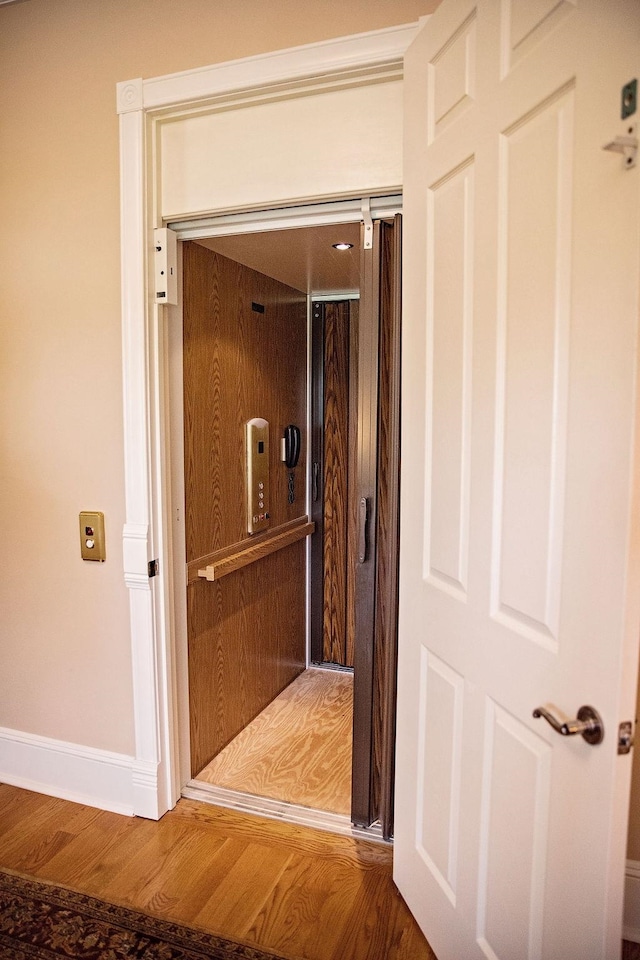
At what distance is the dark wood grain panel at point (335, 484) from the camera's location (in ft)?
11.9

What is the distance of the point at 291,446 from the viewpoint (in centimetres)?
342

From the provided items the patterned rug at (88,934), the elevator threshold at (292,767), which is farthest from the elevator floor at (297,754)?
the patterned rug at (88,934)

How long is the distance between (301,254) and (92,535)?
1.47 meters

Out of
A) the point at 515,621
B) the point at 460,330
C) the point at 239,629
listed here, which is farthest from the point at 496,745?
the point at 239,629

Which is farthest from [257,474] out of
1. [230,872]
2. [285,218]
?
[230,872]

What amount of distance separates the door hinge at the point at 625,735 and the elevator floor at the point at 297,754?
153cm

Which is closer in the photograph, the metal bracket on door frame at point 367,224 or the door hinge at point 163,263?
the metal bracket on door frame at point 367,224

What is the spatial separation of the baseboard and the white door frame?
7 centimetres

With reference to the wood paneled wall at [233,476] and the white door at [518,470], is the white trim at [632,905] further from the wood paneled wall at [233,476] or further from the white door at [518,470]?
the wood paneled wall at [233,476]

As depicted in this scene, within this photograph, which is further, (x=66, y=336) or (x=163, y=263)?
(x=66, y=336)

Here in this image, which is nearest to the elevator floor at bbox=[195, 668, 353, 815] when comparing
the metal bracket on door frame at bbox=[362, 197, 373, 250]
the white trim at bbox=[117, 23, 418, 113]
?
the metal bracket on door frame at bbox=[362, 197, 373, 250]

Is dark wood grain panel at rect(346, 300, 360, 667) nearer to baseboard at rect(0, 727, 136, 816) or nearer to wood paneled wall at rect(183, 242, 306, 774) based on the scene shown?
wood paneled wall at rect(183, 242, 306, 774)

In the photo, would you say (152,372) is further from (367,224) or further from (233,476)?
(367,224)

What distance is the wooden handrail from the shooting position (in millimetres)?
2512
